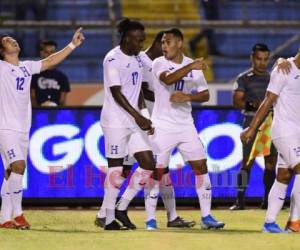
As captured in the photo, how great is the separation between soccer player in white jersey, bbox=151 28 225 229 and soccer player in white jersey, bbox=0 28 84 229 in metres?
1.00

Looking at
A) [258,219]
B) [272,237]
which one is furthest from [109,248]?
[258,219]

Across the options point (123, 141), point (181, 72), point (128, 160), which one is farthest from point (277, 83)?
point (128, 160)

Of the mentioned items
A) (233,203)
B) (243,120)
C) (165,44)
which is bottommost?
(233,203)

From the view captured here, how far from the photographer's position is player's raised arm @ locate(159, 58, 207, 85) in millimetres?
10992

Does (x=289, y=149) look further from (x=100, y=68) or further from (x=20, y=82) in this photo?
(x=100, y=68)

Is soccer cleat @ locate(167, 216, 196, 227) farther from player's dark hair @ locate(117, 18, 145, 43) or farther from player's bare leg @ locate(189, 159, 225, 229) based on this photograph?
player's dark hair @ locate(117, 18, 145, 43)

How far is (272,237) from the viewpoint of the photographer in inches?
398

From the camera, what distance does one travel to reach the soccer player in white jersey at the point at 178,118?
448 inches

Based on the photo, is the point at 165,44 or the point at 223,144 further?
the point at 223,144

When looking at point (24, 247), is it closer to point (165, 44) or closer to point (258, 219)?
point (165, 44)

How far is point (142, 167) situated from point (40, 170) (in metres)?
3.97

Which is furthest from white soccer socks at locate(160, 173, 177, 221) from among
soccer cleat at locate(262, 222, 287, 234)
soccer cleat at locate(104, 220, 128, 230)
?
soccer cleat at locate(262, 222, 287, 234)

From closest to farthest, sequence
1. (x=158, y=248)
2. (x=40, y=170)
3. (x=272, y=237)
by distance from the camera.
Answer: (x=158, y=248) < (x=272, y=237) < (x=40, y=170)

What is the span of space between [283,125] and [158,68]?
5.15ft
